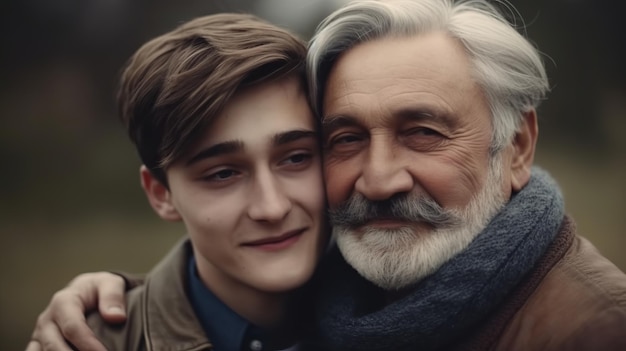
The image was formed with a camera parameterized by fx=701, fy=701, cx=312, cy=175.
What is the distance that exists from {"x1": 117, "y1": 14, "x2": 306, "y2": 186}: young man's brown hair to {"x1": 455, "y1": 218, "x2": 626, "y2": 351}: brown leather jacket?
116 centimetres

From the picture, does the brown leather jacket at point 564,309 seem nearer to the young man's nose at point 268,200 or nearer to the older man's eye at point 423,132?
the older man's eye at point 423,132

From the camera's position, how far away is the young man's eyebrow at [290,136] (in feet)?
8.34

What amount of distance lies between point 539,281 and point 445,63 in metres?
0.81

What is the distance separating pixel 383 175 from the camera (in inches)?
94.0

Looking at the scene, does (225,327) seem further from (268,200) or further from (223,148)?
(223,148)

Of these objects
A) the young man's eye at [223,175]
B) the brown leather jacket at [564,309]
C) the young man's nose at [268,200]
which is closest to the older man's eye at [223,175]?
the young man's eye at [223,175]

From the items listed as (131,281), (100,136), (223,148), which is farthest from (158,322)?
(100,136)

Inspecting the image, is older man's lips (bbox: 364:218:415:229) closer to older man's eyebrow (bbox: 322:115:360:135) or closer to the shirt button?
older man's eyebrow (bbox: 322:115:360:135)

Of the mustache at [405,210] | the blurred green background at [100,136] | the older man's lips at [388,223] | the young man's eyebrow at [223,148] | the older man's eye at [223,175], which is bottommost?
the blurred green background at [100,136]

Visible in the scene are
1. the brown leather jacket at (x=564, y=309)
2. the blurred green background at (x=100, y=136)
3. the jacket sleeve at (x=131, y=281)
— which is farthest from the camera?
the blurred green background at (x=100, y=136)

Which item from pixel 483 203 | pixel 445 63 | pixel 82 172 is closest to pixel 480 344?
pixel 483 203

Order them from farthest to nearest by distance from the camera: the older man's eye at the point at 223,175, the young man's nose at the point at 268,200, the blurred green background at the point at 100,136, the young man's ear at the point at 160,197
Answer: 1. the blurred green background at the point at 100,136
2. the young man's ear at the point at 160,197
3. the older man's eye at the point at 223,175
4. the young man's nose at the point at 268,200

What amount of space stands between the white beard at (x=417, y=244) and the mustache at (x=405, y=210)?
0.03 metres

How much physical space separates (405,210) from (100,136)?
874 centimetres
